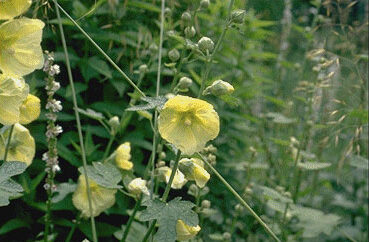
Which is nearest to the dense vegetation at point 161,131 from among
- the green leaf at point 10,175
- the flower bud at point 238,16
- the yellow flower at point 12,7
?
the flower bud at point 238,16

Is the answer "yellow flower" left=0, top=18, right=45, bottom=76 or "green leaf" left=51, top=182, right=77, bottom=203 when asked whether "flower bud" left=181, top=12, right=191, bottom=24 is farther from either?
"green leaf" left=51, top=182, right=77, bottom=203

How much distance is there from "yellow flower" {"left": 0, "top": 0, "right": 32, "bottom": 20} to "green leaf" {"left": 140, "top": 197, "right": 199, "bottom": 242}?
462 mm

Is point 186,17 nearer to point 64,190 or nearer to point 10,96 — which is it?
point 10,96

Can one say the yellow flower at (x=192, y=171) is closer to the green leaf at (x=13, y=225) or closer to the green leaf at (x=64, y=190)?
the green leaf at (x=64, y=190)

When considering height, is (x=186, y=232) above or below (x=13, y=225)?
above

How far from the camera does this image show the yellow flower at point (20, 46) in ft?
3.93

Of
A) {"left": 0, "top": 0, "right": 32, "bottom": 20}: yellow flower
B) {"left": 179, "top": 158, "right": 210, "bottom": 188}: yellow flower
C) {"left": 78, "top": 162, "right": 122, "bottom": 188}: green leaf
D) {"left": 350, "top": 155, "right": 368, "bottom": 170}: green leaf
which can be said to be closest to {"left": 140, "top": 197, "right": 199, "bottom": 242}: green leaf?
{"left": 179, "top": 158, "right": 210, "bottom": 188}: yellow flower

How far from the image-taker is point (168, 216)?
1166 millimetres

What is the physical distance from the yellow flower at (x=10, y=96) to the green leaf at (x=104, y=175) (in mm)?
359

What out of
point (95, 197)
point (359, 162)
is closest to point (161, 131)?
point (95, 197)

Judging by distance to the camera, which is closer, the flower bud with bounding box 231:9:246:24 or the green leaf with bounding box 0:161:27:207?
the green leaf with bounding box 0:161:27:207

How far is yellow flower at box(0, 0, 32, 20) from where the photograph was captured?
117 cm

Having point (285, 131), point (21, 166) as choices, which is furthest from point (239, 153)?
point (21, 166)

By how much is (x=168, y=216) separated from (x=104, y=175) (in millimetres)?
417
